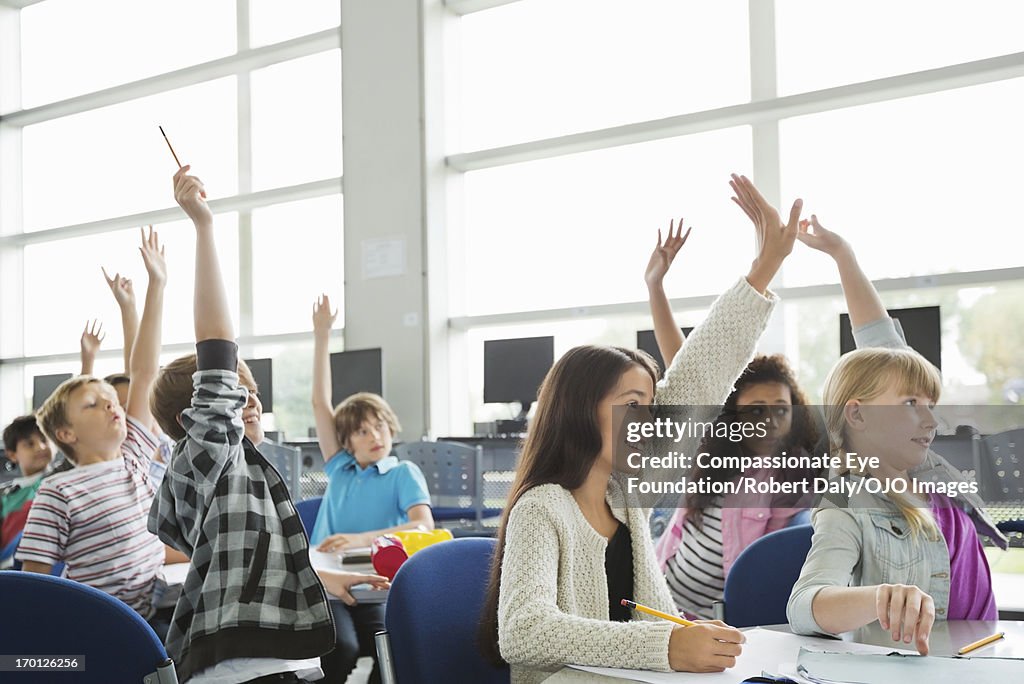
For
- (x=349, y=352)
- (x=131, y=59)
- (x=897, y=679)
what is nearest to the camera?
(x=897, y=679)

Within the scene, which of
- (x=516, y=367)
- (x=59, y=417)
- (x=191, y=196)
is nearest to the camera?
(x=191, y=196)

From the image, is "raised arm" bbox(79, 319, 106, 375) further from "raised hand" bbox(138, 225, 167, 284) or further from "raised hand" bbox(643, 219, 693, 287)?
"raised hand" bbox(643, 219, 693, 287)

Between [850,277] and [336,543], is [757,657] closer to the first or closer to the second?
[850,277]

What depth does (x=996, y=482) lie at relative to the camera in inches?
157

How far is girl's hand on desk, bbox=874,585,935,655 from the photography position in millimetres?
1162

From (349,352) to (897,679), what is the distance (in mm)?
5312

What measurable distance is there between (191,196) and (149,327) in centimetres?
71

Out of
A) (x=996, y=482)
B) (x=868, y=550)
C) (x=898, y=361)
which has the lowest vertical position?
(x=996, y=482)

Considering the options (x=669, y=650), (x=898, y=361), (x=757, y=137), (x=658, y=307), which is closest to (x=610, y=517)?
(x=669, y=650)

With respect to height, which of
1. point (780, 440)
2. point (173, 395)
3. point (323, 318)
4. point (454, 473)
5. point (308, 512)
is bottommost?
point (454, 473)

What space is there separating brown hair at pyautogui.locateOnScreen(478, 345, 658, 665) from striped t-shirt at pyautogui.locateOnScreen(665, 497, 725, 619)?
0.79m

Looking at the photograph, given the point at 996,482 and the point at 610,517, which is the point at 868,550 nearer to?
the point at 610,517

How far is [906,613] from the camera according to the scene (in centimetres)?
117

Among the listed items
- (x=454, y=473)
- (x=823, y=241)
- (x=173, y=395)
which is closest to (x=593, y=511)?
(x=823, y=241)
